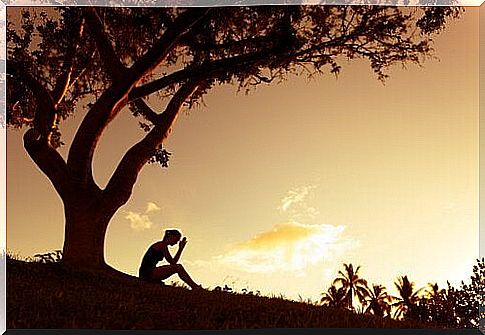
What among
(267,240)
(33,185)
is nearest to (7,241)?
(33,185)

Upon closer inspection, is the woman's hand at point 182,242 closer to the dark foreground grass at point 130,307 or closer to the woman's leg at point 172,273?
the woman's leg at point 172,273

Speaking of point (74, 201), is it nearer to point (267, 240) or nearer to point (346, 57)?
point (267, 240)

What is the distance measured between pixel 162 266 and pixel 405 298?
1813mm

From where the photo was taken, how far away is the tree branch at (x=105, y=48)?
7039 millimetres

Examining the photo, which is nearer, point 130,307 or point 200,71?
point 130,307

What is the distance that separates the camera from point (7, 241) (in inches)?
275

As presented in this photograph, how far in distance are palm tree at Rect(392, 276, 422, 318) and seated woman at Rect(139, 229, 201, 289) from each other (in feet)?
4.85

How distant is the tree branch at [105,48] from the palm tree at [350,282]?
2.18 metres

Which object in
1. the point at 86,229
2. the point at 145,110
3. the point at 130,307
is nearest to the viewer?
the point at 130,307

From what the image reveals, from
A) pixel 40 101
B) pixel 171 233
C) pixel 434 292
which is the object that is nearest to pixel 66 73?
pixel 40 101

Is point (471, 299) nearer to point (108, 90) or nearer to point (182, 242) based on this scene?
point (182, 242)

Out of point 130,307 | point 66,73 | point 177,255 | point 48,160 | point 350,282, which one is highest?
point 66,73

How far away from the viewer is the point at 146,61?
700 cm

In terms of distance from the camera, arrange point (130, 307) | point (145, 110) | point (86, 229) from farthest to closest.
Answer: point (145, 110) < point (86, 229) < point (130, 307)
